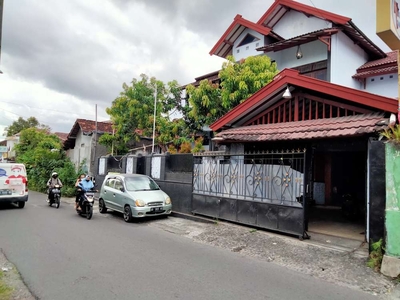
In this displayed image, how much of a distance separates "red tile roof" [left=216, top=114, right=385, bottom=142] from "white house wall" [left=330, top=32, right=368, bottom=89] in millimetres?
5521

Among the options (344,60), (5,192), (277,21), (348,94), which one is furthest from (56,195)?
(277,21)

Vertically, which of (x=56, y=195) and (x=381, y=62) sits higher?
(x=381, y=62)

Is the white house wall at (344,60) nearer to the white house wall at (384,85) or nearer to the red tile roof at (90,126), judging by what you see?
the white house wall at (384,85)

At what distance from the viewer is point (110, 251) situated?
20.7 feet

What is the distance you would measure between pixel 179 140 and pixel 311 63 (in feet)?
24.5

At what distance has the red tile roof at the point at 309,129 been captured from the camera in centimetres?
676

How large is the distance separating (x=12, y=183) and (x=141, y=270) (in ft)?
31.8

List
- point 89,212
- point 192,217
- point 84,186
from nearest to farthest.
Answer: point 192,217, point 89,212, point 84,186

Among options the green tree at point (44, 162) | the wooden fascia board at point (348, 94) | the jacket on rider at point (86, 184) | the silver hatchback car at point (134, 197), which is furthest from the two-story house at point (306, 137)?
the green tree at point (44, 162)

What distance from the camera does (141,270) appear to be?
5141 mm

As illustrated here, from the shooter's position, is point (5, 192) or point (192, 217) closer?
point (192, 217)

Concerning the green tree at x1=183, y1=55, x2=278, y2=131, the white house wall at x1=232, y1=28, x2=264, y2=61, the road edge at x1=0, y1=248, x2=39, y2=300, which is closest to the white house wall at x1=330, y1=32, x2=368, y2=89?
the green tree at x1=183, y1=55, x2=278, y2=131

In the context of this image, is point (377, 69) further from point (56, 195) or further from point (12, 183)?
point (12, 183)

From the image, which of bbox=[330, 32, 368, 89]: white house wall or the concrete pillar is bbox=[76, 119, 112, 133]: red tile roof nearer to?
bbox=[330, 32, 368, 89]: white house wall
